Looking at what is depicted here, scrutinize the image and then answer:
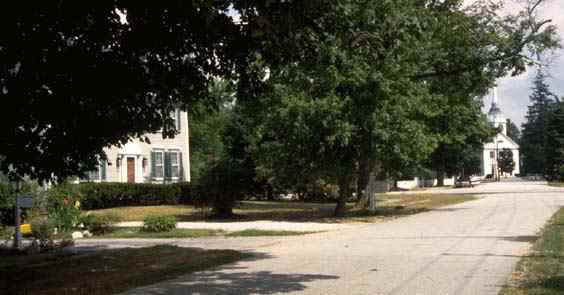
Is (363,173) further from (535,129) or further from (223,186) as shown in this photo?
(535,129)

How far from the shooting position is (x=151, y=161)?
39.2m

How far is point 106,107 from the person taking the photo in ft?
39.3

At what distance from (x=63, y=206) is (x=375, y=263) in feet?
33.1

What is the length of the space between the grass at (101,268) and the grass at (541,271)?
5641 millimetres

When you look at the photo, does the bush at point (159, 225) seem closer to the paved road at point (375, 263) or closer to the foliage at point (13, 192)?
the paved road at point (375, 263)

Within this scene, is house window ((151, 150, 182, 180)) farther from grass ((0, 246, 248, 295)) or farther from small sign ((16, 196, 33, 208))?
grass ((0, 246, 248, 295))

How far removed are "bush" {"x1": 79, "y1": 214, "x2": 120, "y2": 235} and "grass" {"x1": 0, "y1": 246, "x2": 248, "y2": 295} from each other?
17.6 ft

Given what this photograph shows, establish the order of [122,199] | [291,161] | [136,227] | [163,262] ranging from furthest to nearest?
1. [122,199]
2. [291,161]
3. [136,227]
4. [163,262]

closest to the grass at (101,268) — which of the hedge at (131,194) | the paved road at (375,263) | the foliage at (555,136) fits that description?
the paved road at (375,263)

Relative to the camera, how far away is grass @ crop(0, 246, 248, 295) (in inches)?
427

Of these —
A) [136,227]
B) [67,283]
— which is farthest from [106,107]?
[136,227]

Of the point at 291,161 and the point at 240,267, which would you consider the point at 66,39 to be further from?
the point at 291,161

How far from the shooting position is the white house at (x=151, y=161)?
36938 millimetres

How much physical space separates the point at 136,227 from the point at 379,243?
1085 cm
